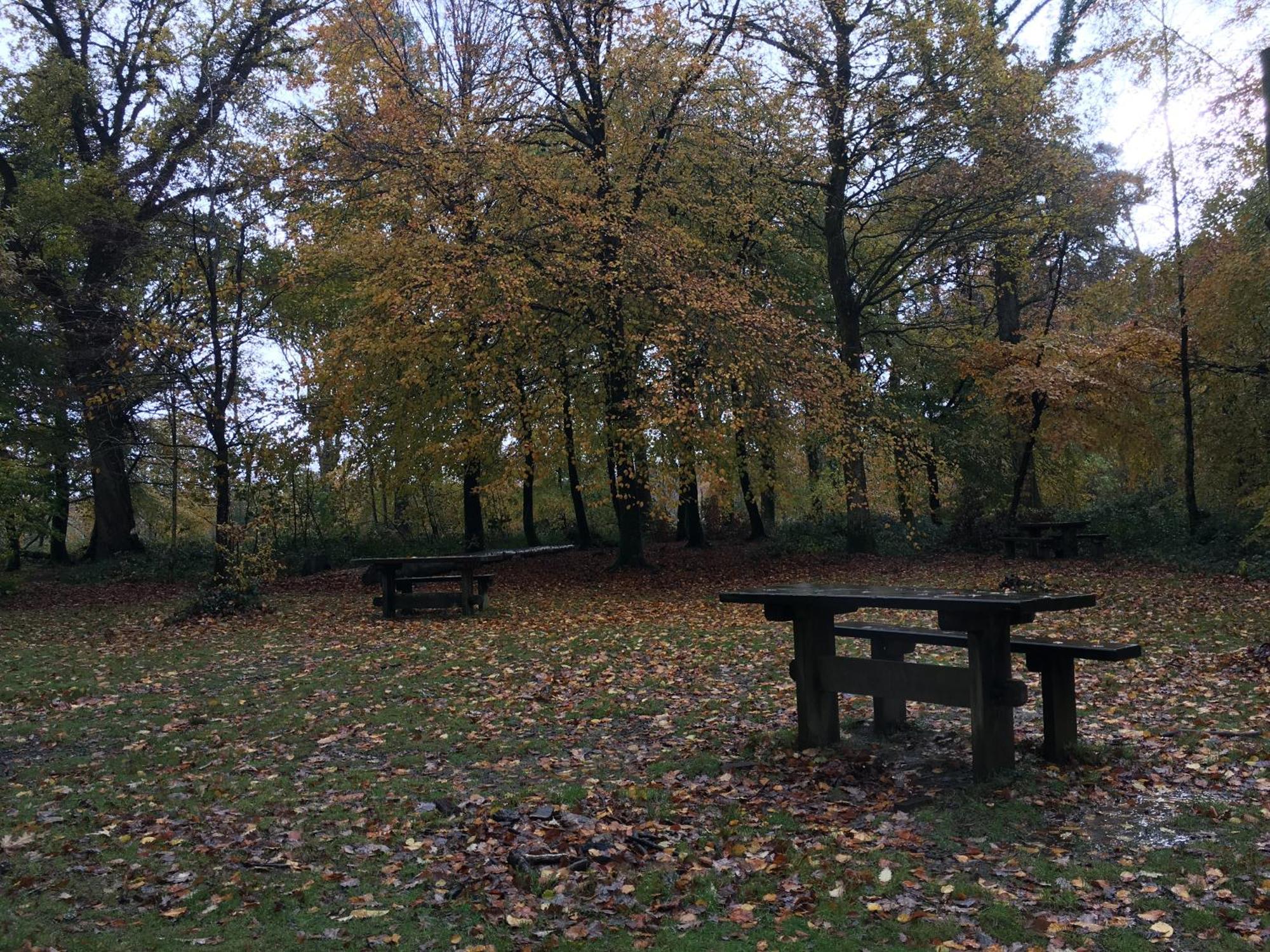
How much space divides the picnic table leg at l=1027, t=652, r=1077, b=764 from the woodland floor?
0.13 m

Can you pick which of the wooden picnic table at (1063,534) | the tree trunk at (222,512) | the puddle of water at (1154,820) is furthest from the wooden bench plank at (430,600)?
the wooden picnic table at (1063,534)

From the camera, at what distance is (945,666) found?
594 cm

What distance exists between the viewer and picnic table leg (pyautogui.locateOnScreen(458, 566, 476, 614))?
45.7ft

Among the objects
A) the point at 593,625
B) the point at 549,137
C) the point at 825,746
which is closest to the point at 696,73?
the point at 549,137

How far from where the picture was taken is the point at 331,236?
18.3m

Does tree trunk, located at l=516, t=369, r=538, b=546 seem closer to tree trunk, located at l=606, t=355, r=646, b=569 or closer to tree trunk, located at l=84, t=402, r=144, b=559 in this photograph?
tree trunk, located at l=606, t=355, r=646, b=569

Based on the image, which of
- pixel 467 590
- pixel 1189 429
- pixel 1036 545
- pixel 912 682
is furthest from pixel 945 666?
pixel 1189 429

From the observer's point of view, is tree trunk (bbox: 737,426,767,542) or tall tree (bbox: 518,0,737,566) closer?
tall tree (bbox: 518,0,737,566)

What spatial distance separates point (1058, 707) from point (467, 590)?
9603 mm

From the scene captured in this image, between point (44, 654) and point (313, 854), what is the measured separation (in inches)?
354

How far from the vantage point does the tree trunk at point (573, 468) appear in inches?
690

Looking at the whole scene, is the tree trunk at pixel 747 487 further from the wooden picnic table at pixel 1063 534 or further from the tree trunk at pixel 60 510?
the tree trunk at pixel 60 510

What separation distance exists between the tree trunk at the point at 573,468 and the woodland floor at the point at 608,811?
7912 mm

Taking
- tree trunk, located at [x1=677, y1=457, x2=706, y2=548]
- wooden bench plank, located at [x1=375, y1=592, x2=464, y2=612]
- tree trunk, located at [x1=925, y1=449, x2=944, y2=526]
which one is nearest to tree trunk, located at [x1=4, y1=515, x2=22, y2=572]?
wooden bench plank, located at [x1=375, y1=592, x2=464, y2=612]
